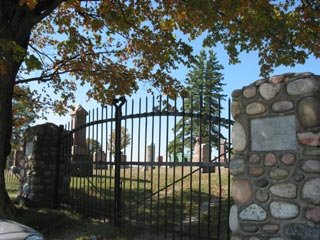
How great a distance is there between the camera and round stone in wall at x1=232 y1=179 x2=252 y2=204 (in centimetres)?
591

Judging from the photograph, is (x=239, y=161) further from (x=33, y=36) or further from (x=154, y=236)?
(x=33, y=36)

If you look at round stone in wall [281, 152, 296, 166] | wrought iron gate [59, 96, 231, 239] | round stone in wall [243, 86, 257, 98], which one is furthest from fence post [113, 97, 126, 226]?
round stone in wall [281, 152, 296, 166]

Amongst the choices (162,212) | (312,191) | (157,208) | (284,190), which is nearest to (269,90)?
(284,190)

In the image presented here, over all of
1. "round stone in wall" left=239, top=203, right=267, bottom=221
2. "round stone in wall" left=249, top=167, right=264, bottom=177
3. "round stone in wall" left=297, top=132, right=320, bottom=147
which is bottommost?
"round stone in wall" left=239, top=203, right=267, bottom=221

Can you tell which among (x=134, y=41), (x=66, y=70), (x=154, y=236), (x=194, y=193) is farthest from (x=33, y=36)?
(x=154, y=236)

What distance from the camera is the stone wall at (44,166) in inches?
479

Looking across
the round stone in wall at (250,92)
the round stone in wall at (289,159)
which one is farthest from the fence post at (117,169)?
the round stone in wall at (289,159)

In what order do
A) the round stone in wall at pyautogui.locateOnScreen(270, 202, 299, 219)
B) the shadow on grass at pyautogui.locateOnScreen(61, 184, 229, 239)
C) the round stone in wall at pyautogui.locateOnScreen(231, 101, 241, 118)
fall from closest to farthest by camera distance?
the round stone in wall at pyautogui.locateOnScreen(270, 202, 299, 219), the round stone in wall at pyautogui.locateOnScreen(231, 101, 241, 118), the shadow on grass at pyautogui.locateOnScreen(61, 184, 229, 239)

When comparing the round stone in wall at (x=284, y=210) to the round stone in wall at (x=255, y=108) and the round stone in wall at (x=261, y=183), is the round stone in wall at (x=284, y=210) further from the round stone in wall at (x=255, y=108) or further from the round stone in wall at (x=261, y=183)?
the round stone in wall at (x=255, y=108)

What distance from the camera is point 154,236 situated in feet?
27.1

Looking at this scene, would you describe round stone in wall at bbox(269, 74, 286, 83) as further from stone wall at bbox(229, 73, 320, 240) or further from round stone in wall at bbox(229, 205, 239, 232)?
round stone in wall at bbox(229, 205, 239, 232)

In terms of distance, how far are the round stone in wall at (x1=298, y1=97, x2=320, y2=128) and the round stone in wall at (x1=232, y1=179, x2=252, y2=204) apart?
113cm

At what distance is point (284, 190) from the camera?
5520mm

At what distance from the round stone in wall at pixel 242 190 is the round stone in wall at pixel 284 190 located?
35 cm
